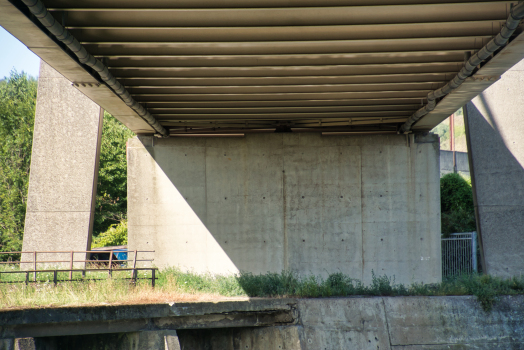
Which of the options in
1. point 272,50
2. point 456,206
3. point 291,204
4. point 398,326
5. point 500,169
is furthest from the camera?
point 456,206

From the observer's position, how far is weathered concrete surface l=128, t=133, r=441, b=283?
1255 centimetres

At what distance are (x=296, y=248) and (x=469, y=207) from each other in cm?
1000

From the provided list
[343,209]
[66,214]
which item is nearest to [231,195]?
[343,209]

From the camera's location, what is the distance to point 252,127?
12.8 metres

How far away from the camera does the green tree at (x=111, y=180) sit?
25.2 m

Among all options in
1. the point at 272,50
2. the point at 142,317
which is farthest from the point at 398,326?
the point at 272,50

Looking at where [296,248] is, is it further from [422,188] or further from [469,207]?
[469,207]

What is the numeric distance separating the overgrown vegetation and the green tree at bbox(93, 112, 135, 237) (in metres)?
17.8

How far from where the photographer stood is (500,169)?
43.0ft

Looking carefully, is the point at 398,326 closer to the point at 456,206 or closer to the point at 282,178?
the point at 282,178

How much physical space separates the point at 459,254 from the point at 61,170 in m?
14.3

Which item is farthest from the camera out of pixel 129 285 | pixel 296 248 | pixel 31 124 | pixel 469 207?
pixel 31 124

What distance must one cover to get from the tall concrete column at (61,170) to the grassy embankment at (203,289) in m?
1.46

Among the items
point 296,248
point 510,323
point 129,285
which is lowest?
point 510,323
